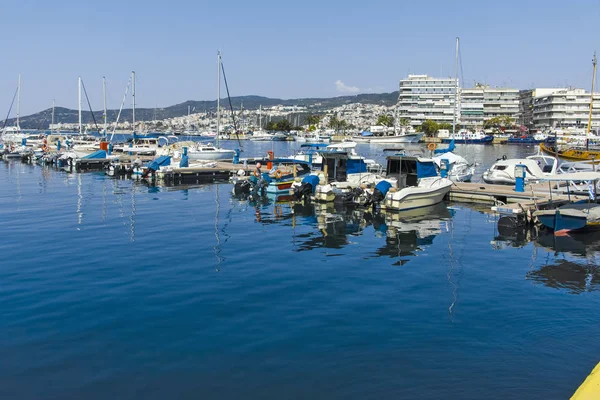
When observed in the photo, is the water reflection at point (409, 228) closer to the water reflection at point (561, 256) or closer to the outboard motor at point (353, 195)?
the outboard motor at point (353, 195)

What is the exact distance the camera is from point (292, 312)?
45.8 ft

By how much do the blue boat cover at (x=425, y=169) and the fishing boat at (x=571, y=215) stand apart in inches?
346

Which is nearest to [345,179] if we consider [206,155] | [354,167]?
[354,167]

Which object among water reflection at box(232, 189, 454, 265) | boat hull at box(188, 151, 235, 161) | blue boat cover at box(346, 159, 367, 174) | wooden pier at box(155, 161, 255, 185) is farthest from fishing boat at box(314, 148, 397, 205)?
boat hull at box(188, 151, 235, 161)

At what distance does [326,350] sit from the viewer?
11539mm

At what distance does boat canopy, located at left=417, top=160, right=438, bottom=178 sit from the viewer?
107 feet

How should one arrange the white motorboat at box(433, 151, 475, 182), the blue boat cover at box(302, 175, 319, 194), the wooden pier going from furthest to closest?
1. the wooden pier
2. the white motorboat at box(433, 151, 475, 182)
3. the blue boat cover at box(302, 175, 319, 194)

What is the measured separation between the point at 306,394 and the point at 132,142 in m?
69.6

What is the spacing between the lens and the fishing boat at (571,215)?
23.4 metres

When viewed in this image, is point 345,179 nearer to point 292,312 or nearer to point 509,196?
point 509,196

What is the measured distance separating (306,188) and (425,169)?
285 inches

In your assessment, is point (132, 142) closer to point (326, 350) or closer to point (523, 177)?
point (523, 177)

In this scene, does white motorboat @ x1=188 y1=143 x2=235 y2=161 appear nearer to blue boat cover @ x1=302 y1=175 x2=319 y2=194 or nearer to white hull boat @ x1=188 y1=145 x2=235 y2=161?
white hull boat @ x1=188 y1=145 x2=235 y2=161

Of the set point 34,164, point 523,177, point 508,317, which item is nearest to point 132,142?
point 34,164
